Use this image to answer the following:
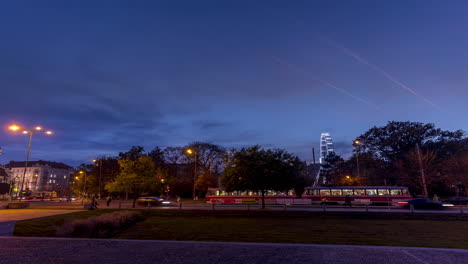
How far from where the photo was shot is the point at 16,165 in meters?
151

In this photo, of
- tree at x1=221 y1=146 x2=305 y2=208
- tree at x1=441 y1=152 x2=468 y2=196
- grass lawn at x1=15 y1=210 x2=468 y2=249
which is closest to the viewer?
grass lawn at x1=15 y1=210 x2=468 y2=249

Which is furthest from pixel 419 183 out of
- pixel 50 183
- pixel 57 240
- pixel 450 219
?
pixel 50 183

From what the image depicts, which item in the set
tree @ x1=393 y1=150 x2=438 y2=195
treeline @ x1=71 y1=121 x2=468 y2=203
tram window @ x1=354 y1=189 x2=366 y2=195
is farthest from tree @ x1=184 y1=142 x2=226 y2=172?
tree @ x1=393 y1=150 x2=438 y2=195

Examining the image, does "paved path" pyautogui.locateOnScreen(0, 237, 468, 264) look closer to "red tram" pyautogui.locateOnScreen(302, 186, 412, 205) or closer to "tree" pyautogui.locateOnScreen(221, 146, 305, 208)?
"tree" pyautogui.locateOnScreen(221, 146, 305, 208)

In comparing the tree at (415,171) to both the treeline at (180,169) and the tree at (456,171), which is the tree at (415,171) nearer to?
the tree at (456,171)

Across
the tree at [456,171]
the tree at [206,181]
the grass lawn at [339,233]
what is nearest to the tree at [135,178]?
the grass lawn at [339,233]

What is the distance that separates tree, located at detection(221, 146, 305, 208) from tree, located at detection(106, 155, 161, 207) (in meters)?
10.7

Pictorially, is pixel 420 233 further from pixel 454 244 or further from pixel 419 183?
pixel 419 183

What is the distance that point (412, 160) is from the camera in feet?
175

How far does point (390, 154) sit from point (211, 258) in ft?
230

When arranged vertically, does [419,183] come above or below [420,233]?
above

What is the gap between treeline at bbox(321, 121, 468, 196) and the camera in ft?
164

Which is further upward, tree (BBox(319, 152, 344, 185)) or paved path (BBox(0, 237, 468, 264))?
tree (BBox(319, 152, 344, 185))

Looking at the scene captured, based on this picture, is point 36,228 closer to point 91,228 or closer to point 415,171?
point 91,228
